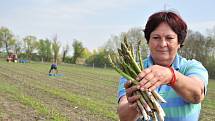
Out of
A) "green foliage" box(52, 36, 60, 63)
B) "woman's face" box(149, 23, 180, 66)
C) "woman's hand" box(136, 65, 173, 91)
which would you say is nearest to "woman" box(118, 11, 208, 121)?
"woman's face" box(149, 23, 180, 66)

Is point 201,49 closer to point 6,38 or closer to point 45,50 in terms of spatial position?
point 45,50

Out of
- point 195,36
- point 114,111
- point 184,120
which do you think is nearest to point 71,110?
point 114,111

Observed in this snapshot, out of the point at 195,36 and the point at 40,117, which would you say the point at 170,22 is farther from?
the point at 195,36

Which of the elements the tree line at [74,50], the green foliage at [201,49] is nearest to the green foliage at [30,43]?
the tree line at [74,50]

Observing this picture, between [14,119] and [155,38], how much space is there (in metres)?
9.07

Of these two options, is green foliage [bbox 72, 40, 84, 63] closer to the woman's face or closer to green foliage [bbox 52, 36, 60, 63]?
green foliage [bbox 52, 36, 60, 63]

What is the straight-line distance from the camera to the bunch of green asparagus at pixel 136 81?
250 cm

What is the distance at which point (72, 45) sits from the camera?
359 ft

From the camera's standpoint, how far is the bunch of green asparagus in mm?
2496

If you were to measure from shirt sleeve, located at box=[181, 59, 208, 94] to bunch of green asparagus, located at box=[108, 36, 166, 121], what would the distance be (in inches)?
14.3

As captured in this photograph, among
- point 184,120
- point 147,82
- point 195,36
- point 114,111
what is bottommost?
point 114,111

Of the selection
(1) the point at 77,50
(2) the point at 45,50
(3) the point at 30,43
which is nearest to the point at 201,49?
(1) the point at 77,50

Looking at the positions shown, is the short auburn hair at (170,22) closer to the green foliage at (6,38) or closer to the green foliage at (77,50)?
the green foliage at (77,50)

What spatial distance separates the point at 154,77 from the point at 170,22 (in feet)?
2.29
